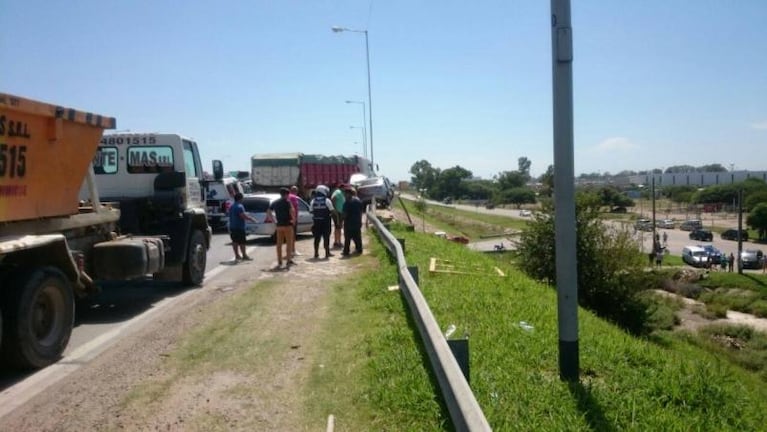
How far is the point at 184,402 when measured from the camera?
5.06 metres

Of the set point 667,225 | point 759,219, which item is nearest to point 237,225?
point 759,219

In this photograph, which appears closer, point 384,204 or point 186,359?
point 186,359

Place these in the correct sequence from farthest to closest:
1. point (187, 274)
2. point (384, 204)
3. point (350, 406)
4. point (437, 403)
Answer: point (384, 204), point (187, 274), point (350, 406), point (437, 403)

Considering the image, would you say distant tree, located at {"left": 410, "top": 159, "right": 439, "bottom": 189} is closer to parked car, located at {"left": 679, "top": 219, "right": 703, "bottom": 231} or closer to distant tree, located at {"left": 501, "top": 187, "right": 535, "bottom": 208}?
distant tree, located at {"left": 501, "top": 187, "right": 535, "bottom": 208}

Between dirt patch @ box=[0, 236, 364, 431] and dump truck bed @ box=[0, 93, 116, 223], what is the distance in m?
1.70

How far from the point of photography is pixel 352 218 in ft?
48.0

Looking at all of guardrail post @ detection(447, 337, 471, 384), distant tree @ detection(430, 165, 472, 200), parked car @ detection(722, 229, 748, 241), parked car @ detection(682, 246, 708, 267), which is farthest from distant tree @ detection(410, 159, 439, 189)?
guardrail post @ detection(447, 337, 471, 384)

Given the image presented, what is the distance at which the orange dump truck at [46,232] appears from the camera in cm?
591

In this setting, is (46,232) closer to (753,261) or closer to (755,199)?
(753,261)

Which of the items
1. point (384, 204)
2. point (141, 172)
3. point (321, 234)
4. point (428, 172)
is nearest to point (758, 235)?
point (384, 204)

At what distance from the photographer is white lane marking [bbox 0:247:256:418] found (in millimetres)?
5219

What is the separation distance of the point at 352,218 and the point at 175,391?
948 cm

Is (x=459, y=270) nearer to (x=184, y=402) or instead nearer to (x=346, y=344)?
(x=346, y=344)

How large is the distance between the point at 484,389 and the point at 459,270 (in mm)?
7117
